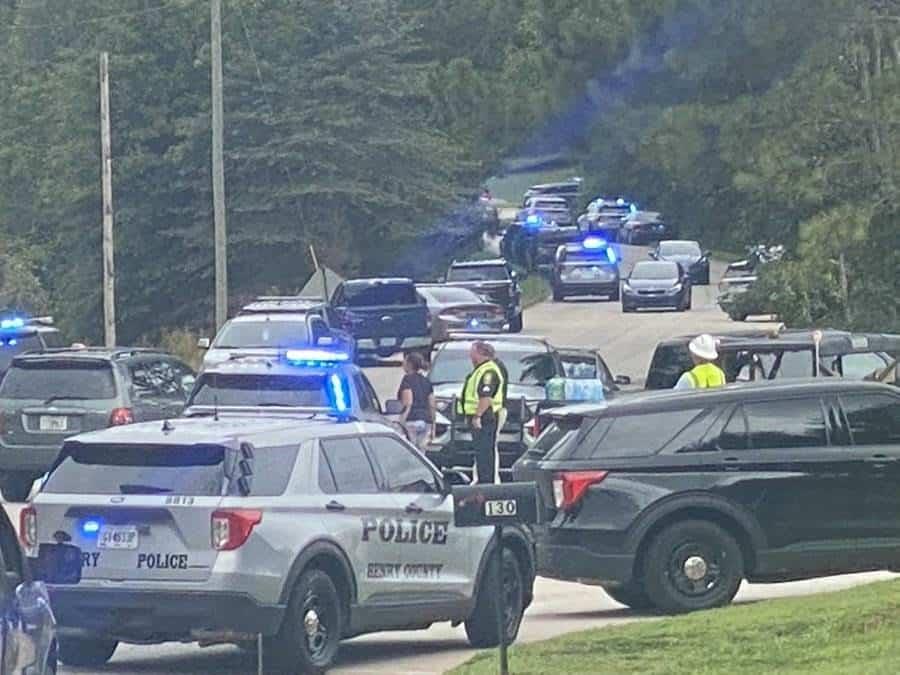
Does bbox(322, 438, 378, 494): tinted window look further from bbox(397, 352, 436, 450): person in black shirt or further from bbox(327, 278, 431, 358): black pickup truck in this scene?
bbox(327, 278, 431, 358): black pickup truck

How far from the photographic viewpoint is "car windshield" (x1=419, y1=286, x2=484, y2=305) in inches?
1907

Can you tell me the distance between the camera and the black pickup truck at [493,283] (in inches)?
2101

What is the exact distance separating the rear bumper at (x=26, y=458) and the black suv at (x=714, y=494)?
31.1 ft

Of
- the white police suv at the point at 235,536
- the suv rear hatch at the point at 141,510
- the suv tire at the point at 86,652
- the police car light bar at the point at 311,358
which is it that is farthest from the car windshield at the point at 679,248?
the suv rear hatch at the point at 141,510

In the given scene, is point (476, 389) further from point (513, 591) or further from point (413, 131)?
point (413, 131)

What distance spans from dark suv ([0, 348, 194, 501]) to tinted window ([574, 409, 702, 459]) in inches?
359

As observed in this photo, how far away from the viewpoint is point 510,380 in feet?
89.0

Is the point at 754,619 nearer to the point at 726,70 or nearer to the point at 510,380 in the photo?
the point at 510,380

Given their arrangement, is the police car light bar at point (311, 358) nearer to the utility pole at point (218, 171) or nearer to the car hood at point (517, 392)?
the car hood at point (517, 392)

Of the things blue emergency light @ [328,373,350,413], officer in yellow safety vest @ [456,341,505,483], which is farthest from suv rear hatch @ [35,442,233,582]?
officer in yellow safety vest @ [456,341,505,483]

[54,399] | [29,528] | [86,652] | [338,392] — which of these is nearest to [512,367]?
[54,399]

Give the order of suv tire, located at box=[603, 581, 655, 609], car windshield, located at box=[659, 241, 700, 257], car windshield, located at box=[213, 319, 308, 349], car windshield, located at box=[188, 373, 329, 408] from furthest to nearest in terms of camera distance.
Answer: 1. car windshield, located at box=[659, 241, 700, 257]
2. car windshield, located at box=[213, 319, 308, 349]
3. car windshield, located at box=[188, 373, 329, 408]
4. suv tire, located at box=[603, 581, 655, 609]

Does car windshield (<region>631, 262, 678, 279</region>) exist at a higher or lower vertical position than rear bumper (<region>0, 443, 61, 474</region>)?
lower

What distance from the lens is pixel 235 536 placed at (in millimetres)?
12648
